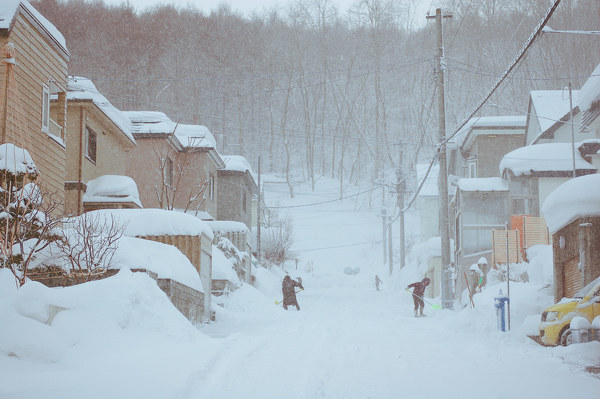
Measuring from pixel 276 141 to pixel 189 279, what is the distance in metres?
65.4

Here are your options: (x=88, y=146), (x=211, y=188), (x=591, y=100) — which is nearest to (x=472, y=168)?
Answer: (x=211, y=188)

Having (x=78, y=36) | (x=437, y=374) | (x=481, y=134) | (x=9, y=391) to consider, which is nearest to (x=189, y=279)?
(x=437, y=374)

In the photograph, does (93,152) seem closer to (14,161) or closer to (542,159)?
(14,161)

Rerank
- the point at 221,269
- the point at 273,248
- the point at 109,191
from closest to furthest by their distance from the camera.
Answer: the point at 221,269 < the point at 109,191 < the point at 273,248

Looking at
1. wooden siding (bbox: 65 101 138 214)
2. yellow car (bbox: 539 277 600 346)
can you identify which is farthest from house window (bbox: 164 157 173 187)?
yellow car (bbox: 539 277 600 346)

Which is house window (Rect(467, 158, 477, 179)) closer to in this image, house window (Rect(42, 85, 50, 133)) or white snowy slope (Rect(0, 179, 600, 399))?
white snowy slope (Rect(0, 179, 600, 399))

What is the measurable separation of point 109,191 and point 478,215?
58.6ft

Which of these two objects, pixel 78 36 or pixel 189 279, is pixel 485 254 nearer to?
pixel 189 279

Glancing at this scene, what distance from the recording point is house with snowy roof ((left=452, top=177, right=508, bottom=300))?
31.8 m

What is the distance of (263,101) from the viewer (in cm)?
7719

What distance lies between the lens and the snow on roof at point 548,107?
3178cm

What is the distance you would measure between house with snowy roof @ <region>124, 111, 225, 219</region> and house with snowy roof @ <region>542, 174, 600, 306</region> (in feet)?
50.7

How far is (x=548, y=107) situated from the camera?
108 ft

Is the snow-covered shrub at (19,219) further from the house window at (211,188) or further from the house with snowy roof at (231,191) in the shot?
the house with snowy roof at (231,191)
